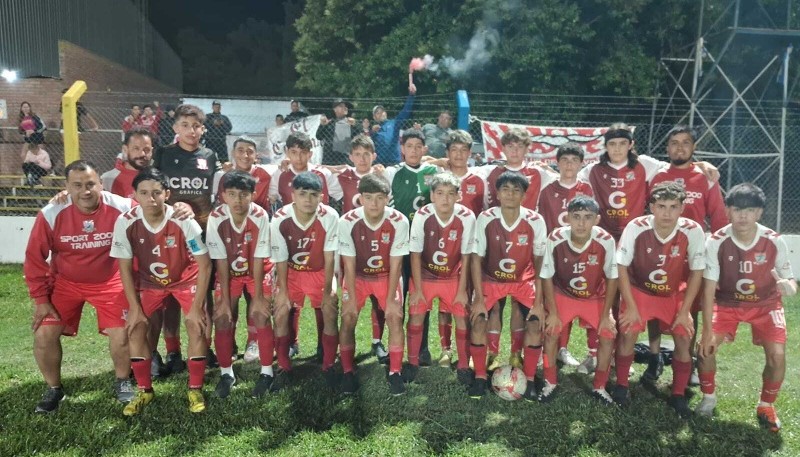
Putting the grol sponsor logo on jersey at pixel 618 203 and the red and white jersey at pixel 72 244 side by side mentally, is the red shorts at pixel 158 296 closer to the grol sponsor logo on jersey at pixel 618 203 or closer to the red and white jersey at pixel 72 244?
the red and white jersey at pixel 72 244

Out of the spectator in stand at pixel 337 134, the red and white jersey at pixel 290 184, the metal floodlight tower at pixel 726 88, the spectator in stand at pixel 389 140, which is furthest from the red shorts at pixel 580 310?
the metal floodlight tower at pixel 726 88

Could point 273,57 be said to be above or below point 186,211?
above

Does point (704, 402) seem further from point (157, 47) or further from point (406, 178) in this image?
point (157, 47)

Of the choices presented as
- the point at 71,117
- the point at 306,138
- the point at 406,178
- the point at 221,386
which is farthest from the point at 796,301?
the point at 71,117

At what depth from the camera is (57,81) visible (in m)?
14.4

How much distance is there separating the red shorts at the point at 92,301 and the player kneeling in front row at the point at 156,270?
0.46 ft

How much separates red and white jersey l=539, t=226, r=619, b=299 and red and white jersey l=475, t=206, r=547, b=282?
12 cm

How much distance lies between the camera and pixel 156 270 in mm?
→ 4266

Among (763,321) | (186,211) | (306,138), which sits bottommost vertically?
(763,321)

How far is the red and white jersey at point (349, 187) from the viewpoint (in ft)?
17.7

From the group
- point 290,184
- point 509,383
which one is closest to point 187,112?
point 290,184

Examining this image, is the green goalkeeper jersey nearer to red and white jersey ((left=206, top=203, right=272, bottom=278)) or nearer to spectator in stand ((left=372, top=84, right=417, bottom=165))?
red and white jersey ((left=206, top=203, right=272, bottom=278))

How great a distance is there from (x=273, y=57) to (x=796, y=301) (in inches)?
1347

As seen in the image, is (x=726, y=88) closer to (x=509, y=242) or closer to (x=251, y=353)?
(x=509, y=242)
